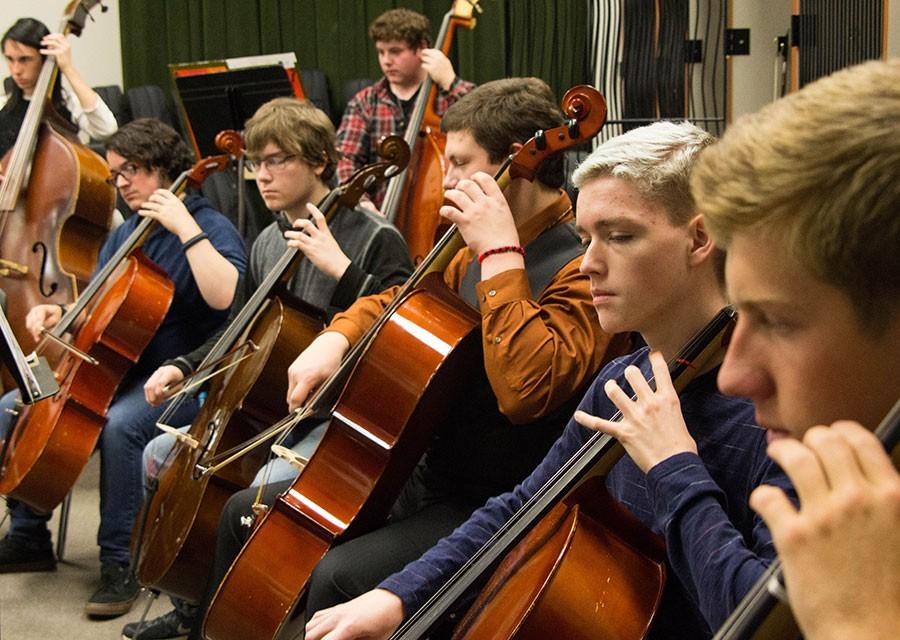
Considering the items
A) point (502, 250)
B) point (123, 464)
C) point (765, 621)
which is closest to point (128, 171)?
point (123, 464)

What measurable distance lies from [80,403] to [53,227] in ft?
2.81

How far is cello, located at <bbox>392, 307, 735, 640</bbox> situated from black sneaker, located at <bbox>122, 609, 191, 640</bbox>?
1.47 metres

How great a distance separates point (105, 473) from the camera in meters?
3.08

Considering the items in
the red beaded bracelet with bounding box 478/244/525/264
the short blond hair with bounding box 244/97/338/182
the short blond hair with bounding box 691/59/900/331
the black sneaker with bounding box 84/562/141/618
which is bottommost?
the black sneaker with bounding box 84/562/141/618

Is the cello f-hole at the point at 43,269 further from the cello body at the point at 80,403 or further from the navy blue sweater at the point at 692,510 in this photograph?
the navy blue sweater at the point at 692,510

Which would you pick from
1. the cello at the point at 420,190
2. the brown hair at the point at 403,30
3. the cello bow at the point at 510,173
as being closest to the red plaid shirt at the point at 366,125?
the brown hair at the point at 403,30

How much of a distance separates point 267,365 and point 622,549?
1.30 m

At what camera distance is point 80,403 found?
2.96m

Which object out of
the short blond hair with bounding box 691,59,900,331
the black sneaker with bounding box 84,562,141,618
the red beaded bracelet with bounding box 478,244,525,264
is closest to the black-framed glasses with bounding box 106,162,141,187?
the black sneaker with bounding box 84,562,141,618

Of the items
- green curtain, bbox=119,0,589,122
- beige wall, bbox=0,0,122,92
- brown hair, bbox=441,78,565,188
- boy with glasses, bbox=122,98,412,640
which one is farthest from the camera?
beige wall, bbox=0,0,122,92

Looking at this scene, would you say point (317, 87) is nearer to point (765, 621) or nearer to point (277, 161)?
point (277, 161)

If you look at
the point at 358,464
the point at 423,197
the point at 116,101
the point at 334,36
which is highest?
the point at 334,36

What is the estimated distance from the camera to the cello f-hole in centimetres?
352

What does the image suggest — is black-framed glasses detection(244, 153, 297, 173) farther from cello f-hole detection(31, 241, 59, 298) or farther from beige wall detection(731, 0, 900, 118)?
beige wall detection(731, 0, 900, 118)
